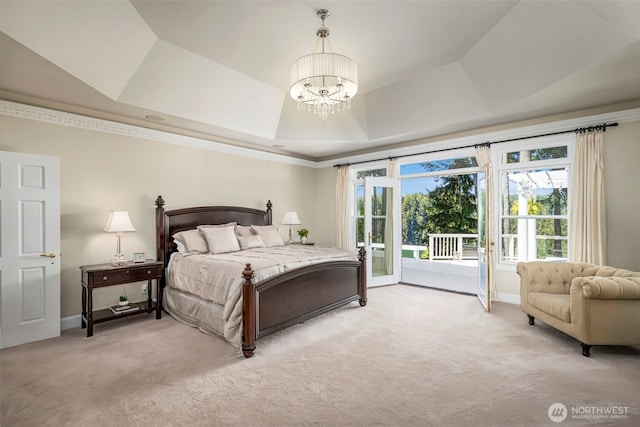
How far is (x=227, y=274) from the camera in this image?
11.1ft

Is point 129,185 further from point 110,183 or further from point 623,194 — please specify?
point 623,194

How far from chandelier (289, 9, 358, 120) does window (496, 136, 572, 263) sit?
10.8 ft

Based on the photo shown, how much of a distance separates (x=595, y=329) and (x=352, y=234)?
14.3ft

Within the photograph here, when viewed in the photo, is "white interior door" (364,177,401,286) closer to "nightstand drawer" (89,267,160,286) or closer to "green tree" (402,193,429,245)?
"green tree" (402,193,429,245)

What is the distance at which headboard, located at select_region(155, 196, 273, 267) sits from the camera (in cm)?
462

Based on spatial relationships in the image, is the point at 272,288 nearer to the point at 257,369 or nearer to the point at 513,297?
the point at 257,369

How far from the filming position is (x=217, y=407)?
2219 mm

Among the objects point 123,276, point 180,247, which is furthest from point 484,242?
point 123,276

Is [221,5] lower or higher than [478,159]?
higher

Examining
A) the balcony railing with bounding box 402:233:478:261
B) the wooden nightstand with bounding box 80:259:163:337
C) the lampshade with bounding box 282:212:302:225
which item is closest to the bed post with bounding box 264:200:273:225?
the lampshade with bounding box 282:212:302:225

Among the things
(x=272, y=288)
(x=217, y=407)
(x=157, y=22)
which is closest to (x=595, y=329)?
(x=272, y=288)

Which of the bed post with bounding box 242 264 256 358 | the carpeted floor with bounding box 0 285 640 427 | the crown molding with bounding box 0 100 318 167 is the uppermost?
the crown molding with bounding box 0 100 318 167

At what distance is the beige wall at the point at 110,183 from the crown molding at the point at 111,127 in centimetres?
7

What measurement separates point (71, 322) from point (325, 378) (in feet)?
11.2
